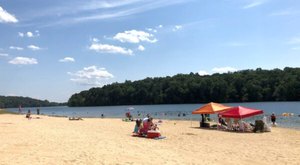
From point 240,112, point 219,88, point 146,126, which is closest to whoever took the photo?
point 146,126

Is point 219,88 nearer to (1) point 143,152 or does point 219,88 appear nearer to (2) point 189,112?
(2) point 189,112

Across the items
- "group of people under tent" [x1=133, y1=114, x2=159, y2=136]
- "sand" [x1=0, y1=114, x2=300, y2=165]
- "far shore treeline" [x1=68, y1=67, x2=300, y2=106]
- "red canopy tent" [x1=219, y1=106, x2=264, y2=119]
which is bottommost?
"sand" [x1=0, y1=114, x2=300, y2=165]

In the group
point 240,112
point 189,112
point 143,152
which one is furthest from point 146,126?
point 189,112

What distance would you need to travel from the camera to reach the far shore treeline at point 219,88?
390 ft

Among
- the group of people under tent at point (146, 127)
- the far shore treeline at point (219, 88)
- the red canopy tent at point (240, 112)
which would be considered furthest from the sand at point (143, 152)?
the far shore treeline at point (219, 88)

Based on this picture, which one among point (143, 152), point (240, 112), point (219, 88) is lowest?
point (143, 152)

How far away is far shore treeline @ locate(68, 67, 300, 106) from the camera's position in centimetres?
11900

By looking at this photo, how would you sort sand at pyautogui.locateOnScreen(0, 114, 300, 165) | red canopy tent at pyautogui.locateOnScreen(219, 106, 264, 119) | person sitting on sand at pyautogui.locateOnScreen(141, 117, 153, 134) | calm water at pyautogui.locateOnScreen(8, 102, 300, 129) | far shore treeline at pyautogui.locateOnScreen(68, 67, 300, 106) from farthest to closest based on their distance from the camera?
far shore treeline at pyautogui.locateOnScreen(68, 67, 300, 106) → calm water at pyautogui.locateOnScreen(8, 102, 300, 129) → red canopy tent at pyautogui.locateOnScreen(219, 106, 264, 119) → person sitting on sand at pyautogui.locateOnScreen(141, 117, 153, 134) → sand at pyautogui.locateOnScreen(0, 114, 300, 165)

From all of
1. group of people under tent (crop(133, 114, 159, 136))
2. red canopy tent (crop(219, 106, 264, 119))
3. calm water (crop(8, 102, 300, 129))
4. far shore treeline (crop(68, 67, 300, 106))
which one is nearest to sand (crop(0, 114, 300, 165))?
group of people under tent (crop(133, 114, 159, 136))

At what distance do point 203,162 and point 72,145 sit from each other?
6.00m

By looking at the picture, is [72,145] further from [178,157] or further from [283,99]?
[283,99]

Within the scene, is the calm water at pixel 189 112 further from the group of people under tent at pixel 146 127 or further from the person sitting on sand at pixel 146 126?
the person sitting on sand at pixel 146 126

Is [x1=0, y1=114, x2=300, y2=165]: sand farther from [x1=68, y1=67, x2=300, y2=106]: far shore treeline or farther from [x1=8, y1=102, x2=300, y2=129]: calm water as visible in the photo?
[x1=68, y1=67, x2=300, y2=106]: far shore treeline

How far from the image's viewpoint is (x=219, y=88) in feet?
435
